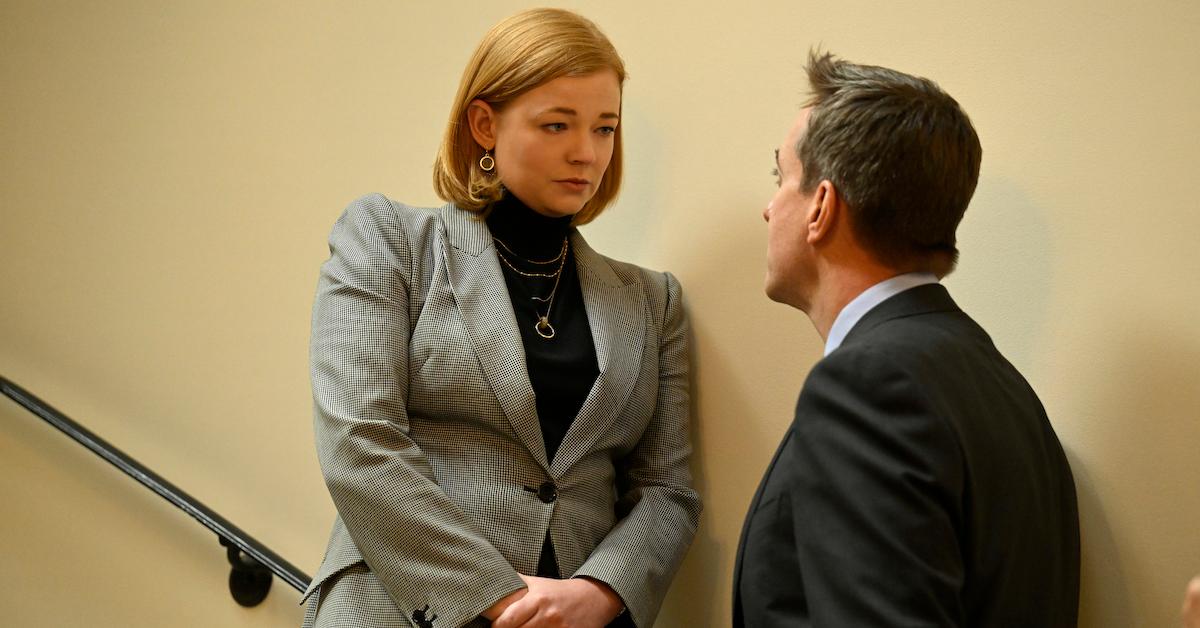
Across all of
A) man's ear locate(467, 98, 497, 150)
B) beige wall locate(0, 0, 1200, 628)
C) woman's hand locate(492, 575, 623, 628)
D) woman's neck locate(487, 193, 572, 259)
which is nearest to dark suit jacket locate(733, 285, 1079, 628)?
beige wall locate(0, 0, 1200, 628)

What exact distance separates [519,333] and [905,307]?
72 cm

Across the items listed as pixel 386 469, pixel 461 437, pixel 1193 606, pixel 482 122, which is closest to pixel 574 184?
pixel 482 122

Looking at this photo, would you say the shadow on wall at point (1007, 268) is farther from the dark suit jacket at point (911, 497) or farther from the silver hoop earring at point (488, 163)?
the silver hoop earring at point (488, 163)

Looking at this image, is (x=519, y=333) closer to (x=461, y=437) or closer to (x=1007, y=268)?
(x=461, y=437)

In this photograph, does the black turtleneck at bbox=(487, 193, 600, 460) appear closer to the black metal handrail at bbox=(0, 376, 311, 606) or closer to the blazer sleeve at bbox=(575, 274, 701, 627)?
the blazer sleeve at bbox=(575, 274, 701, 627)

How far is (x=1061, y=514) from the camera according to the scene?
1502 millimetres

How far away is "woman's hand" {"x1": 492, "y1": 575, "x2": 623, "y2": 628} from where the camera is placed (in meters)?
1.78

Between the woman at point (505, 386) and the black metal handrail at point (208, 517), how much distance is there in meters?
0.80

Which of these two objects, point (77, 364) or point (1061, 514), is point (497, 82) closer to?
point (1061, 514)

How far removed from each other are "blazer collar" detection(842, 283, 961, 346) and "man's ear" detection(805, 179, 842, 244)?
0.42 feet

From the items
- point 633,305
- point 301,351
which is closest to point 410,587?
point 633,305

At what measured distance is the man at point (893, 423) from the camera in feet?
4.06

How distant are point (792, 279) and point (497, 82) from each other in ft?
2.28

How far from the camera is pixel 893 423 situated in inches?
49.8
